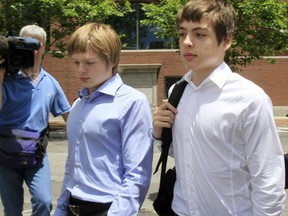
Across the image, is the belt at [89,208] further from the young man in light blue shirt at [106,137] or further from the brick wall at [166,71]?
the brick wall at [166,71]

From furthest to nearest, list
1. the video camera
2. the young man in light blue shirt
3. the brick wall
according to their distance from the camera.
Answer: the brick wall → the video camera → the young man in light blue shirt

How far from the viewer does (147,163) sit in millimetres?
2457

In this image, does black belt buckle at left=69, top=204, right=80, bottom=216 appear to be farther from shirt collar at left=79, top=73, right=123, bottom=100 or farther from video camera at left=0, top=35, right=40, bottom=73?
video camera at left=0, top=35, right=40, bottom=73

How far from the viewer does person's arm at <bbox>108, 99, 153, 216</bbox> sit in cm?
237

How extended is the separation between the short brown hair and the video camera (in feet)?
4.95

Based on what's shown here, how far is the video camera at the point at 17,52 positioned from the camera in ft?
10.6

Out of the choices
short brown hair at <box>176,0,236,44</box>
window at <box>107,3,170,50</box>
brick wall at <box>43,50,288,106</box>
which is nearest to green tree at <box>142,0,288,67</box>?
window at <box>107,3,170,50</box>

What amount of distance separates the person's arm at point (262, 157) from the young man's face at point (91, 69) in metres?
0.85

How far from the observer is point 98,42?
2.49m

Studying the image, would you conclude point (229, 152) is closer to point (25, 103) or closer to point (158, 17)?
point (25, 103)

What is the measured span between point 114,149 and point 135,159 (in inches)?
5.4

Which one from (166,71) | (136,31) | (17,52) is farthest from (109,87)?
(136,31)

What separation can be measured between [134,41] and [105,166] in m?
20.8

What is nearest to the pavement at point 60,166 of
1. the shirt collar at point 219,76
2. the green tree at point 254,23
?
the green tree at point 254,23
